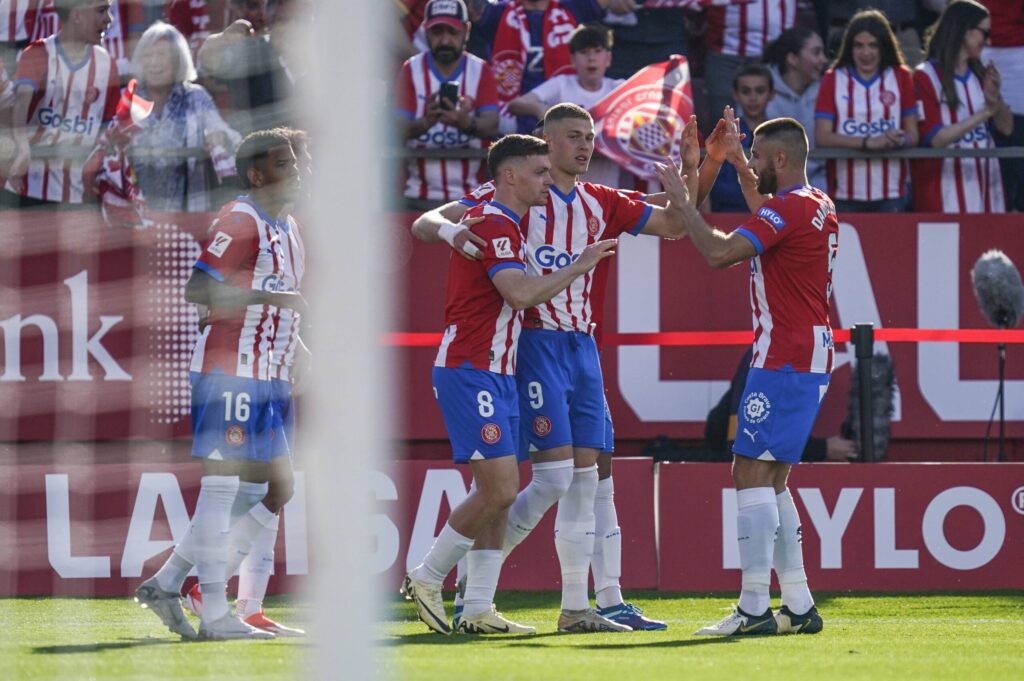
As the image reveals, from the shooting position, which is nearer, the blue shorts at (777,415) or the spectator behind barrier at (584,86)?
the blue shorts at (777,415)

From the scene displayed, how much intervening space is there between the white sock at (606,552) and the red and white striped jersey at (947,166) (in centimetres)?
431

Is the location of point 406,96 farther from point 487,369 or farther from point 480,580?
point 480,580

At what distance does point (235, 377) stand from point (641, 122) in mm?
4162

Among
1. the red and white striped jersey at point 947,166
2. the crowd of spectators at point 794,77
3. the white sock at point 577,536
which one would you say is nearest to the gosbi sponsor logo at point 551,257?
the white sock at point 577,536

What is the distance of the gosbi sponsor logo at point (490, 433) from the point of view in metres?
6.95

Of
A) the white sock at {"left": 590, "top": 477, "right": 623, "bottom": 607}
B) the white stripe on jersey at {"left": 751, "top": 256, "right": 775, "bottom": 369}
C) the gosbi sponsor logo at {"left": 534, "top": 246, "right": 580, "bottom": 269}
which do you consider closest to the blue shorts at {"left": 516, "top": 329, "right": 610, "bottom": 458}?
the gosbi sponsor logo at {"left": 534, "top": 246, "right": 580, "bottom": 269}

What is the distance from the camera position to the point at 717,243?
7078 millimetres

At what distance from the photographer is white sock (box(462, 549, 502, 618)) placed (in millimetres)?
7160

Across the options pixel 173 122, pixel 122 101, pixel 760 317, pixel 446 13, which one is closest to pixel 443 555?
pixel 760 317

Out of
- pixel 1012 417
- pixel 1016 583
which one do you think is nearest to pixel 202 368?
pixel 1016 583

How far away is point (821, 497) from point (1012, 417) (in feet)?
6.19

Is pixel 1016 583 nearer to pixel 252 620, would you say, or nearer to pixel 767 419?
pixel 767 419

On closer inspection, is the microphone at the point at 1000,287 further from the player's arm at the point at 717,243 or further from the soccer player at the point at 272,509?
the soccer player at the point at 272,509

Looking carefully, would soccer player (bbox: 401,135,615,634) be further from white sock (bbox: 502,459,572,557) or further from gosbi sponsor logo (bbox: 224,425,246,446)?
gosbi sponsor logo (bbox: 224,425,246,446)
